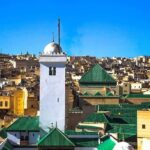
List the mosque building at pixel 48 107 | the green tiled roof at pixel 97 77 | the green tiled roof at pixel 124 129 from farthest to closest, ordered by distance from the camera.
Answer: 1. the green tiled roof at pixel 97 77
2. the green tiled roof at pixel 124 129
3. the mosque building at pixel 48 107

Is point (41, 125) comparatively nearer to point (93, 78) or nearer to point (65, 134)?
point (65, 134)

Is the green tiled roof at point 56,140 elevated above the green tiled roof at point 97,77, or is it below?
below

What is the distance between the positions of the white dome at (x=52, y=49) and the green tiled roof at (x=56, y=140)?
3762 millimetres

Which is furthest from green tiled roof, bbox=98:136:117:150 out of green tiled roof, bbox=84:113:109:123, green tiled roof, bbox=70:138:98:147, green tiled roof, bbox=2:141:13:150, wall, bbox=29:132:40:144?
green tiled roof, bbox=84:113:109:123

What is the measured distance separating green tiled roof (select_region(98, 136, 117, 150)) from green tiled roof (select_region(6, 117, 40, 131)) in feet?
11.0

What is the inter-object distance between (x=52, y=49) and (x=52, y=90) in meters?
1.52

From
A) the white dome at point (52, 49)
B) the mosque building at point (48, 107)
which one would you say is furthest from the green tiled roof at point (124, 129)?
the white dome at point (52, 49)

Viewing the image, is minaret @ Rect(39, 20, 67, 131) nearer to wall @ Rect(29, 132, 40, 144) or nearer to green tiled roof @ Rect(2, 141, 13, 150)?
wall @ Rect(29, 132, 40, 144)

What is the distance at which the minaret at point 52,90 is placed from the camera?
74.2 feet

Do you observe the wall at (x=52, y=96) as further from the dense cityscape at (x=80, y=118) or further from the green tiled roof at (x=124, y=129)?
the green tiled roof at (x=124, y=129)

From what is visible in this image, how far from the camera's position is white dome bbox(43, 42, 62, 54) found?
22844mm

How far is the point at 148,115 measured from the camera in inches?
811

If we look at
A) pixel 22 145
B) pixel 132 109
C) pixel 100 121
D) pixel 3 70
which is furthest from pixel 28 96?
pixel 3 70

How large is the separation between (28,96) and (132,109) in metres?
8.30
